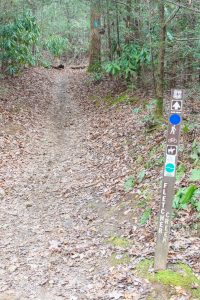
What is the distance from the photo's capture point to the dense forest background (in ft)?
29.8

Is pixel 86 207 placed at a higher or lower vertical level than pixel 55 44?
lower

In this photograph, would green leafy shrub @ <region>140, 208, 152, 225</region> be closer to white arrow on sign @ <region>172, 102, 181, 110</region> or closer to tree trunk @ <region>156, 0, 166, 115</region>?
white arrow on sign @ <region>172, 102, 181, 110</region>

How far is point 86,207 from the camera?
6828mm

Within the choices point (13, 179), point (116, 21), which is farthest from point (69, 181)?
point (116, 21)

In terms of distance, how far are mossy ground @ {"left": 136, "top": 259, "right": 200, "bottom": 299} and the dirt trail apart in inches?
6.0

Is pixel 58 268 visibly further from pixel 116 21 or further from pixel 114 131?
pixel 116 21

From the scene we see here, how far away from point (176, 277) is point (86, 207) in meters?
2.71

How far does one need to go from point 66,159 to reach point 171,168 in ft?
18.3

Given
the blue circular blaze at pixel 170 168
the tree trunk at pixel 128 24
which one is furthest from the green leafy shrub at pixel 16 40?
the blue circular blaze at pixel 170 168

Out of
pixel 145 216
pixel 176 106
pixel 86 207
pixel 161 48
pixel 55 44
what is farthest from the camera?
pixel 55 44

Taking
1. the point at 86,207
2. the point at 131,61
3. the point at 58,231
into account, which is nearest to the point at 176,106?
the point at 58,231

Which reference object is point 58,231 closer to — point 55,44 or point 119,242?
point 119,242

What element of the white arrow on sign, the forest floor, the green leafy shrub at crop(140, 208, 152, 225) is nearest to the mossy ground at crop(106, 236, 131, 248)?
the forest floor

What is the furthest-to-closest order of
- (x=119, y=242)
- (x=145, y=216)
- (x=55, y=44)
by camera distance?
(x=55, y=44) → (x=145, y=216) → (x=119, y=242)
